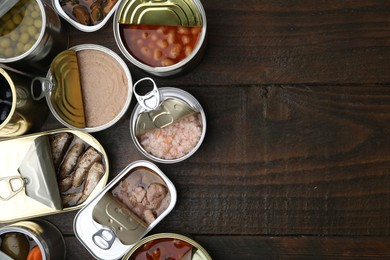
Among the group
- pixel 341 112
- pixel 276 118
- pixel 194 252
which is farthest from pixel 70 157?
pixel 341 112

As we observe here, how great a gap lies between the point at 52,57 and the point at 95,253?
0.50m

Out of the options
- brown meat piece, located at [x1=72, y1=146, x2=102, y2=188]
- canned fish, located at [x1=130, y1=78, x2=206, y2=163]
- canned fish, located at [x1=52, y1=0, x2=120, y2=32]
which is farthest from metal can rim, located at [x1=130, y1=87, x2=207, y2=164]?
canned fish, located at [x1=52, y1=0, x2=120, y2=32]

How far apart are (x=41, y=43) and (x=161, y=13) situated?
0.29 metres

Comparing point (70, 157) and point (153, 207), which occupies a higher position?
point (70, 157)

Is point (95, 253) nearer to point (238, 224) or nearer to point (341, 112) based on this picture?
Result: point (238, 224)

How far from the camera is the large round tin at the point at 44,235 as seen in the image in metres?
1.35

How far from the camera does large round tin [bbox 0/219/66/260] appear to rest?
1.35m

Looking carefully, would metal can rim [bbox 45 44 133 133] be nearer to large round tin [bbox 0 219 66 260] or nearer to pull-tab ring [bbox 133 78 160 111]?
pull-tab ring [bbox 133 78 160 111]

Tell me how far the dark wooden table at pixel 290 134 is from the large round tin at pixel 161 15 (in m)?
0.08

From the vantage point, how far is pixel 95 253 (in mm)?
1395

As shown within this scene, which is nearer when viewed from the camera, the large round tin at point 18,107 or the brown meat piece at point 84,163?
the large round tin at point 18,107

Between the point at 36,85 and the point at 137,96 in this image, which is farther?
the point at 36,85

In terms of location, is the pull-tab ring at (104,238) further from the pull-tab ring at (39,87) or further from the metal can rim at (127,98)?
the pull-tab ring at (39,87)

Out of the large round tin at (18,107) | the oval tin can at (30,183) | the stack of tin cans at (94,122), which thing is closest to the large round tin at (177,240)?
the stack of tin cans at (94,122)
